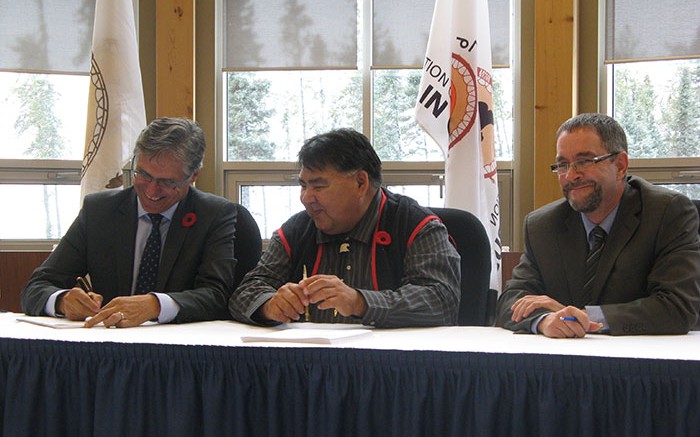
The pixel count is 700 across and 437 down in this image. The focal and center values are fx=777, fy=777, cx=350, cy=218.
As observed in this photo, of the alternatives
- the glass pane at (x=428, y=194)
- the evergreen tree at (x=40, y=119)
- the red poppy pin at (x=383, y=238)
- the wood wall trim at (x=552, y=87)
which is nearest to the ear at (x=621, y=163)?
the red poppy pin at (x=383, y=238)

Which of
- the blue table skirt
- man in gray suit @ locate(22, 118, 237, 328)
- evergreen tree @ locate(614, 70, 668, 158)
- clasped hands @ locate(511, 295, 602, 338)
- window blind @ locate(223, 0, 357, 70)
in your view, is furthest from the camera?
window blind @ locate(223, 0, 357, 70)

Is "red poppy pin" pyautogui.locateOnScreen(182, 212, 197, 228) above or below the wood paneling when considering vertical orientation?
above

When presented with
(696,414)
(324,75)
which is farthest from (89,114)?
(696,414)

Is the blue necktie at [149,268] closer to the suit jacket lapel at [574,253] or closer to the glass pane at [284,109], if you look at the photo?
the suit jacket lapel at [574,253]

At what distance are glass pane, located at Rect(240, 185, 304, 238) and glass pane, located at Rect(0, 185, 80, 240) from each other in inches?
40.7

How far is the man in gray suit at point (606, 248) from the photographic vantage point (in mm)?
1989

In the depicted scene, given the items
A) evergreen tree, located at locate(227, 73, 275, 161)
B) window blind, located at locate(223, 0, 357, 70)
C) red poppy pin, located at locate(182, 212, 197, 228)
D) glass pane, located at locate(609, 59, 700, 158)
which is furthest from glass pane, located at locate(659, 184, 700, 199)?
red poppy pin, located at locate(182, 212, 197, 228)

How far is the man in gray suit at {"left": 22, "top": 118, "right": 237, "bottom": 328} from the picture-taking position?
2.44m

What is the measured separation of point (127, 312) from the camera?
2047 millimetres

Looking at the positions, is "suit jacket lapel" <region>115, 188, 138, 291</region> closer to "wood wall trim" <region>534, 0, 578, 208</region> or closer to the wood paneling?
the wood paneling

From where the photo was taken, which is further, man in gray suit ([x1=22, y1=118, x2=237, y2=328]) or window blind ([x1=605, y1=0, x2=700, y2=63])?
window blind ([x1=605, y1=0, x2=700, y2=63])

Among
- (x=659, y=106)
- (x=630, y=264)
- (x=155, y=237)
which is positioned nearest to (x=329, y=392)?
(x=630, y=264)

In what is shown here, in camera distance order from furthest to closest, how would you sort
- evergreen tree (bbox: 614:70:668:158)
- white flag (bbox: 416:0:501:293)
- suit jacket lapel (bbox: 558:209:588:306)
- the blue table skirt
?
1. evergreen tree (bbox: 614:70:668:158)
2. white flag (bbox: 416:0:501:293)
3. suit jacket lapel (bbox: 558:209:588:306)
4. the blue table skirt

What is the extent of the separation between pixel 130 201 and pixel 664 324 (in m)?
1.66
